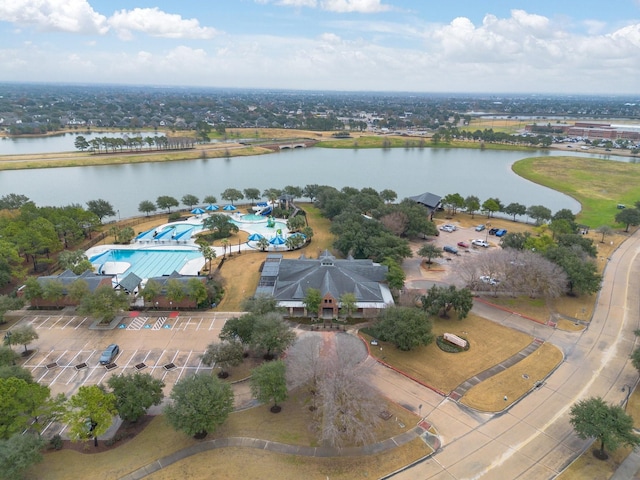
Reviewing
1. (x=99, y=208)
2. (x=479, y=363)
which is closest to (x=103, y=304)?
(x=99, y=208)

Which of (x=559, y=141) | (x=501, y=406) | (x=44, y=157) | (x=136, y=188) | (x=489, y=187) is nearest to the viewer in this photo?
(x=501, y=406)

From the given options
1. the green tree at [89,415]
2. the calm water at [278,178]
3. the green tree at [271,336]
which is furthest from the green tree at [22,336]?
the calm water at [278,178]

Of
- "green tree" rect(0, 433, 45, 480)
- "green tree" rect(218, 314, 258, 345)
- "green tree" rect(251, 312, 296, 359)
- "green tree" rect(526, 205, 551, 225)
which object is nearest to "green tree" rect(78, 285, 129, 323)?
"green tree" rect(218, 314, 258, 345)

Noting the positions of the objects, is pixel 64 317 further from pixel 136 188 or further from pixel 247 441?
pixel 136 188

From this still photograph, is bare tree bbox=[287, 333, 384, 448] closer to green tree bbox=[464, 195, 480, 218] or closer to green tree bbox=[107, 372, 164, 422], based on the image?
green tree bbox=[107, 372, 164, 422]

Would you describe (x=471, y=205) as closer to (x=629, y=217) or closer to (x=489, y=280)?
(x=629, y=217)

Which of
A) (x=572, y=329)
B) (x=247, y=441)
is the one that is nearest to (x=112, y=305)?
(x=247, y=441)

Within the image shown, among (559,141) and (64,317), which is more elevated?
(559,141)

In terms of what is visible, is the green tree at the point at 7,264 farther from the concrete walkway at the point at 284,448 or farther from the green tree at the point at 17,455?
the concrete walkway at the point at 284,448
